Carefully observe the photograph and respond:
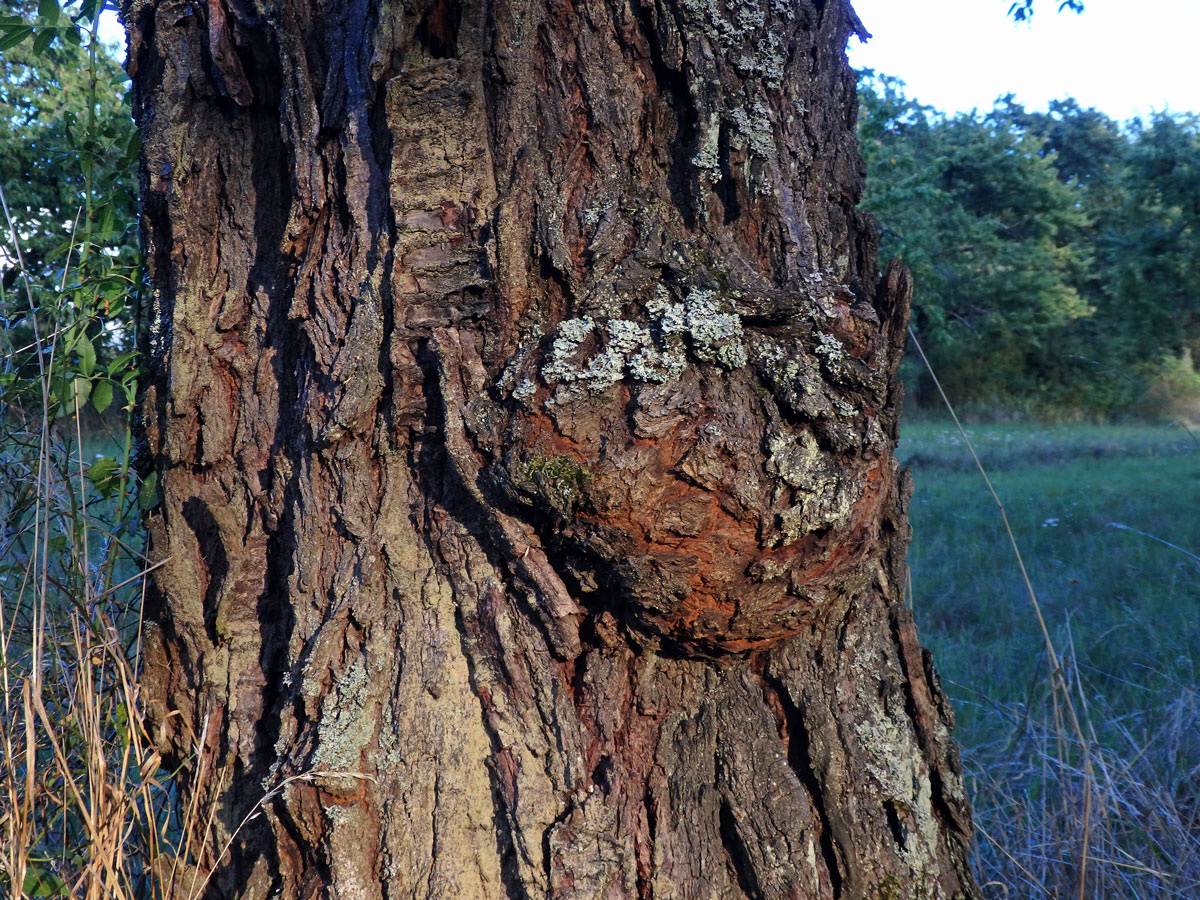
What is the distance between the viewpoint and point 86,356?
5.62ft

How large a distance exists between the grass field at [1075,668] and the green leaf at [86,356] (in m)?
2.07

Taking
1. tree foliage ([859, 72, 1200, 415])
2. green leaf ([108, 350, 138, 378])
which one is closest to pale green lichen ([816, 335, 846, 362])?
green leaf ([108, 350, 138, 378])

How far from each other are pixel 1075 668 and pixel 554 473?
1632mm

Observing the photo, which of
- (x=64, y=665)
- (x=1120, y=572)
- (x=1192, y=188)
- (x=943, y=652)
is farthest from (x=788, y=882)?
(x=1192, y=188)

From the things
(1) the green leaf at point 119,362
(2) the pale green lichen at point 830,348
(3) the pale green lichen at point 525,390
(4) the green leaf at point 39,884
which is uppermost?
(1) the green leaf at point 119,362

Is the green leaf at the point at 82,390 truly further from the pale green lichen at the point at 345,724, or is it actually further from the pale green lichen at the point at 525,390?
the pale green lichen at the point at 525,390

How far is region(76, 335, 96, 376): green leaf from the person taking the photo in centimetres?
170

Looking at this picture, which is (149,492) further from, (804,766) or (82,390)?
(804,766)

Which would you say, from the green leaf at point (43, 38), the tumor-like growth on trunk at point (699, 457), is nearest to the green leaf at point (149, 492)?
the tumor-like growth on trunk at point (699, 457)

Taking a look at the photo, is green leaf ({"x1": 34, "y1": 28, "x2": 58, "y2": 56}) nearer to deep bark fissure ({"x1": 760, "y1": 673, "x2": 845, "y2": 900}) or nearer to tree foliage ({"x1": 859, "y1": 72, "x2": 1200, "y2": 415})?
deep bark fissure ({"x1": 760, "y1": 673, "x2": 845, "y2": 900})

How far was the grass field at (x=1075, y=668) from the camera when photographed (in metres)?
2.06

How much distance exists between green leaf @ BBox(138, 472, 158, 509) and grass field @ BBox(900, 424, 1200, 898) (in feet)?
5.91

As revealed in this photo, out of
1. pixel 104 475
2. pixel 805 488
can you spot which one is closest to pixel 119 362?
pixel 104 475

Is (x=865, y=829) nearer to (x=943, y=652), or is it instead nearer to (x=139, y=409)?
(x=139, y=409)
